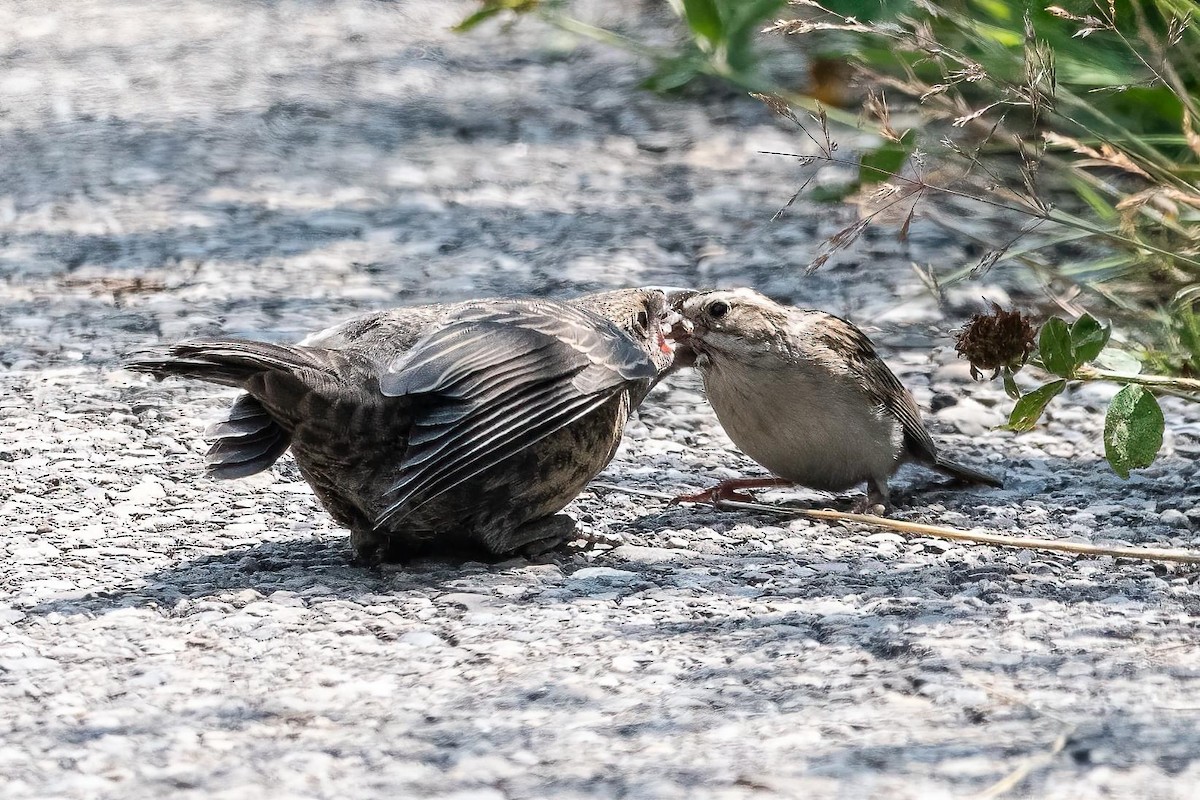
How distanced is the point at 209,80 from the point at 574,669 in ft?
21.5

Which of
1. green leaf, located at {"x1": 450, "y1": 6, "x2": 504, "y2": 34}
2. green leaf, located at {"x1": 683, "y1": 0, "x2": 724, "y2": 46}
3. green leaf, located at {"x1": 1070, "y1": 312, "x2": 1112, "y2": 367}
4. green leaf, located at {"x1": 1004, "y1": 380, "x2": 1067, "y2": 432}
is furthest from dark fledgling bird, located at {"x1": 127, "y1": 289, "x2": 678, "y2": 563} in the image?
green leaf, located at {"x1": 683, "y1": 0, "x2": 724, "y2": 46}

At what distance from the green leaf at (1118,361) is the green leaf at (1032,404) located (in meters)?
0.25

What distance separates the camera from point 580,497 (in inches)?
194

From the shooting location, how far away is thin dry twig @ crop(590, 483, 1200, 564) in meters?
3.83

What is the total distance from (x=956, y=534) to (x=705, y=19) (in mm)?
3598

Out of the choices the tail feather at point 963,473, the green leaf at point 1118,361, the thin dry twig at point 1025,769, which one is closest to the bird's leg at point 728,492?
the tail feather at point 963,473

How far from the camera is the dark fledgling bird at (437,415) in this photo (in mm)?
3736

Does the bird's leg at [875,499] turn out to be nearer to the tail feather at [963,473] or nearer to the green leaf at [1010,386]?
the tail feather at [963,473]

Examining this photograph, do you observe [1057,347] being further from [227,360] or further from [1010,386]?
[227,360]

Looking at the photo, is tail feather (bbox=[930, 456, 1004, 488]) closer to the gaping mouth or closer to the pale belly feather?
the pale belly feather

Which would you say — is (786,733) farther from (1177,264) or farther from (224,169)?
(224,169)

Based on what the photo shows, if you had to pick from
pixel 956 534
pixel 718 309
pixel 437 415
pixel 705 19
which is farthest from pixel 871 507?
pixel 705 19

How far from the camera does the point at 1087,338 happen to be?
398cm

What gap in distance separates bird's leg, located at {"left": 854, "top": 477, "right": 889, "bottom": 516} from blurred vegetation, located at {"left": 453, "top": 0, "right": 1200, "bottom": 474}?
2.22 feet
